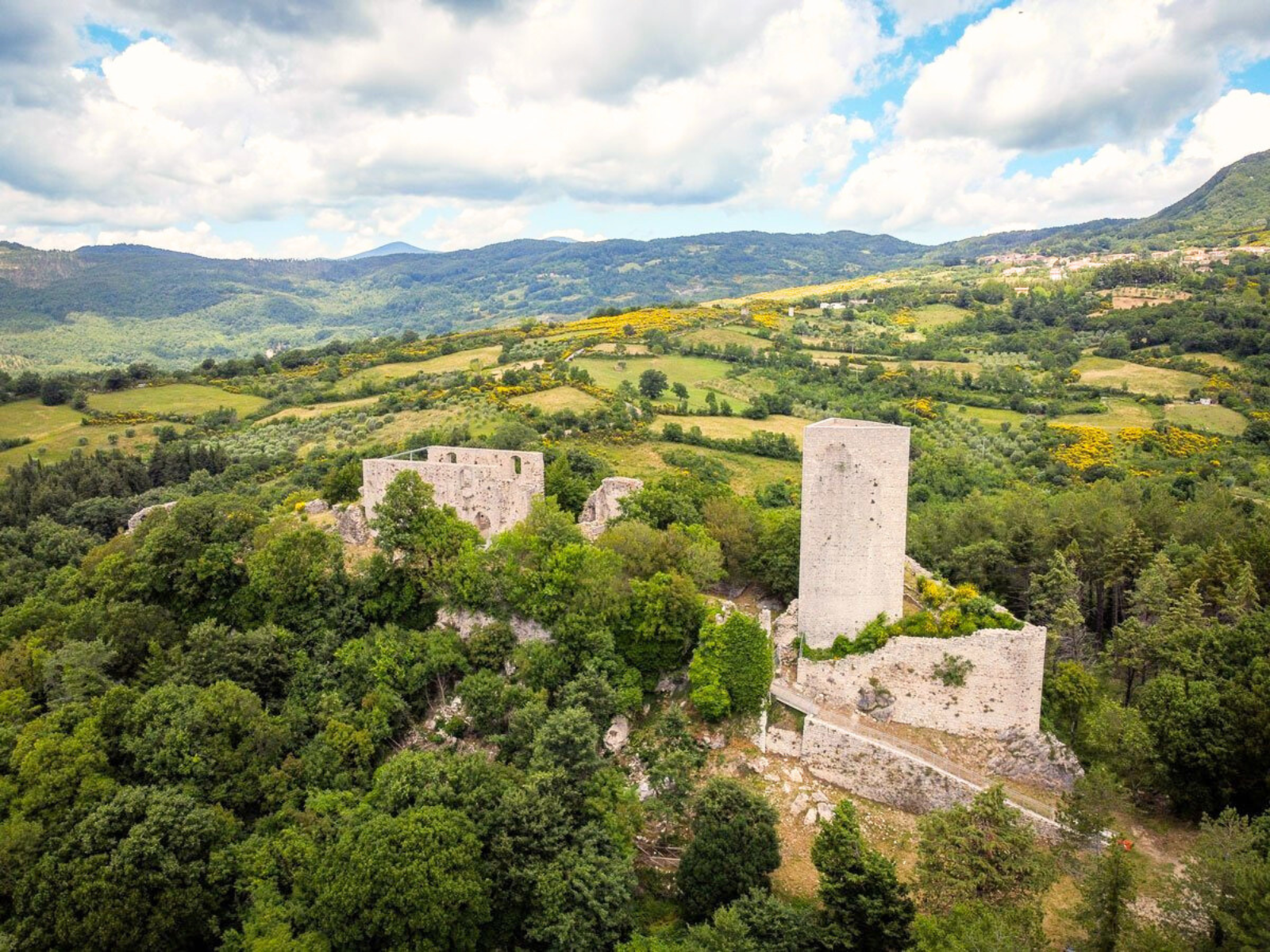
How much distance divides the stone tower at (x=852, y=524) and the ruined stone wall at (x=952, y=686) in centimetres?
113

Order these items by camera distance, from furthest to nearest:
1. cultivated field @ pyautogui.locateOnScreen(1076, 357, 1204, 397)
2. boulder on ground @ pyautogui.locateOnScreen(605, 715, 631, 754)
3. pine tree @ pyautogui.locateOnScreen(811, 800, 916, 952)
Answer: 1. cultivated field @ pyautogui.locateOnScreen(1076, 357, 1204, 397)
2. boulder on ground @ pyautogui.locateOnScreen(605, 715, 631, 754)
3. pine tree @ pyautogui.locateOnScreen(811, 800, 916, 952)

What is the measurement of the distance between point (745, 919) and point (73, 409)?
288ft

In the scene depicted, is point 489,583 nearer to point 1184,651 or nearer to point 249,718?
point 249,718

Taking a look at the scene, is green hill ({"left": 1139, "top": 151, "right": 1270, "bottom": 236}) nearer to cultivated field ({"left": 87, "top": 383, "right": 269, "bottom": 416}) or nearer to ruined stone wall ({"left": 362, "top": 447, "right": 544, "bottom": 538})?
ruined stone wall ({"left": 362, "top": 447, "right": 544, "bottom": 538})

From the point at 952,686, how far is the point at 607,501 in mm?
16912

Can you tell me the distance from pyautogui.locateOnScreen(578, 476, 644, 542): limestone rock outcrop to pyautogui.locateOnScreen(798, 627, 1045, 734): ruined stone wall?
1278cm

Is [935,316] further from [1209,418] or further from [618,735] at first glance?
[618,735]

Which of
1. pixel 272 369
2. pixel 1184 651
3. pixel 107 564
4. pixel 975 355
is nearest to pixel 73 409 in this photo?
pixel 272 369

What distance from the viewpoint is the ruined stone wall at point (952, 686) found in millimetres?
20797

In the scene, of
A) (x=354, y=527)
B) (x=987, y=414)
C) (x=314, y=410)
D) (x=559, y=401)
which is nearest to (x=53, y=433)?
(x=314, y=410)

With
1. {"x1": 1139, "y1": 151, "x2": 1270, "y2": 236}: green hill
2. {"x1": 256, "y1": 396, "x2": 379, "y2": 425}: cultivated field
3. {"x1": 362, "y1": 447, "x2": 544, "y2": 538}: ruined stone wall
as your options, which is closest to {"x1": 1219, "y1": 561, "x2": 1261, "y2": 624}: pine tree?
{"x1": 362, "y1": 447, "x2": 544, "y2": 538}: ruined stone wall

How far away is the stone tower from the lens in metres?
21.8

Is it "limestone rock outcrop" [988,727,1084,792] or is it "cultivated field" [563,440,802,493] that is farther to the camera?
"cultivated field" [563,440,802,493]

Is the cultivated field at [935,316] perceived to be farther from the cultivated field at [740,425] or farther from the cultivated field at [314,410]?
the cultivated field at [314,410]
